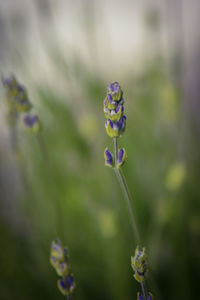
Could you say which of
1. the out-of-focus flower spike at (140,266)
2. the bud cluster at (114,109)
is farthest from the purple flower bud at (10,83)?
the out-of-focus flower spike at (140,266)

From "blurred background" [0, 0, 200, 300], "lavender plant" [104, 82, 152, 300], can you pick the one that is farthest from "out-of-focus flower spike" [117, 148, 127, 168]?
"blurred background" [0, 0, 200, 300]

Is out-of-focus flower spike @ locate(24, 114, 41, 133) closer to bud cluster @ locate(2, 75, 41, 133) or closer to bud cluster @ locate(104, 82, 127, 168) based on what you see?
bud cluster @ locate(2, 75, 41, 133)

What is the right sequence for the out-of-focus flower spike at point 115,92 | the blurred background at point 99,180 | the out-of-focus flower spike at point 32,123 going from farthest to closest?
the blurred background at point 99,180
the out-of-focus flower spike at point 32,123
the out-of-focus flower spike at point 115,92

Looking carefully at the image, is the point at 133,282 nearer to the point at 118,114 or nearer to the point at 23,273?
the point at 23,273

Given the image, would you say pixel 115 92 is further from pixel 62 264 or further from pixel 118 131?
pixel 62 264

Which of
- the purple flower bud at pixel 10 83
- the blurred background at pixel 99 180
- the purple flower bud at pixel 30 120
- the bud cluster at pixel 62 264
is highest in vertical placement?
the purple flower bud at pixel 10 83

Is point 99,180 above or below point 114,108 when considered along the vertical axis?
below

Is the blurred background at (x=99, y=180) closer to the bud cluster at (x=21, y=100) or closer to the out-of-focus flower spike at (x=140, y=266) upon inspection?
the bud cluster at (x=21, y=100)

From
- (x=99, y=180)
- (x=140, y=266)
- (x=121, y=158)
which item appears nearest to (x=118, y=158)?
(x=121, y=158)
